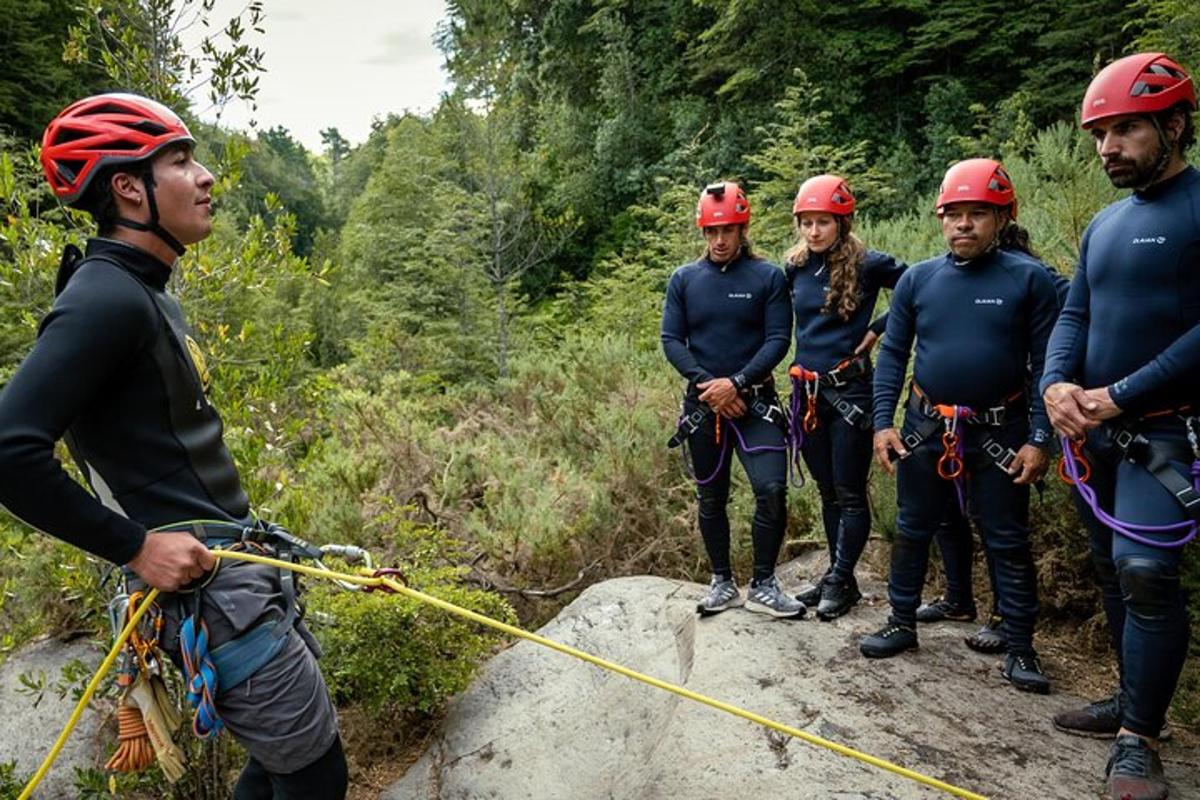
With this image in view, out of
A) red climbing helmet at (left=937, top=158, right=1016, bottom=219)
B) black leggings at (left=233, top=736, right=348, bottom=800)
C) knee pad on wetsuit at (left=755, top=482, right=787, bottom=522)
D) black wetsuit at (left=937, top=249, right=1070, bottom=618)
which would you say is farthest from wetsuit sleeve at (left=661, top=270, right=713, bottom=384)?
black leggings at (left=233, top=736, right=348, bottom=800)

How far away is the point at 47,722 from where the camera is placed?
5.09 metres

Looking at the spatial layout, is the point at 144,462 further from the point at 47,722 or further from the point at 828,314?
the point at 47,722

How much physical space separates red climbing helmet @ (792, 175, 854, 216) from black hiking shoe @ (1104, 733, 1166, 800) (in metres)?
2.83

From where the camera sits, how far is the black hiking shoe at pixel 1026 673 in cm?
373

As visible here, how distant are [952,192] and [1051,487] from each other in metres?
1.95

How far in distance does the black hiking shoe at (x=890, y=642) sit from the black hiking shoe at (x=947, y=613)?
0.51 metres

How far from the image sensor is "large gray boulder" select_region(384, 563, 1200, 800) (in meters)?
3.12

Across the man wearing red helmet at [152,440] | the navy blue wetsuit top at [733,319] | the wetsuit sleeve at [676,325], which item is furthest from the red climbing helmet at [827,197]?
the man wearing red helmet at [152,440]

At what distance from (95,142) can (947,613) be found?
4561 millimetres

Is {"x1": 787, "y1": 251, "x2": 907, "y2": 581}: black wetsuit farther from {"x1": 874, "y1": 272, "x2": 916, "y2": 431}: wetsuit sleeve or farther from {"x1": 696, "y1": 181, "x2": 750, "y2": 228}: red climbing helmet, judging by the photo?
{"x1": 696, "y1": 181, "x2": 750, "y2": 228}: red climbing helmet

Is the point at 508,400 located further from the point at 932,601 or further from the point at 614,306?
the point at 932,601

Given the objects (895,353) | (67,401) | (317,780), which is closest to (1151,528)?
(895,353)

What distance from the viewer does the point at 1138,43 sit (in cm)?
759

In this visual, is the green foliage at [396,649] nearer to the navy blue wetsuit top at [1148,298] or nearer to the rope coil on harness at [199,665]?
the rope coil on harness at [199,665]
